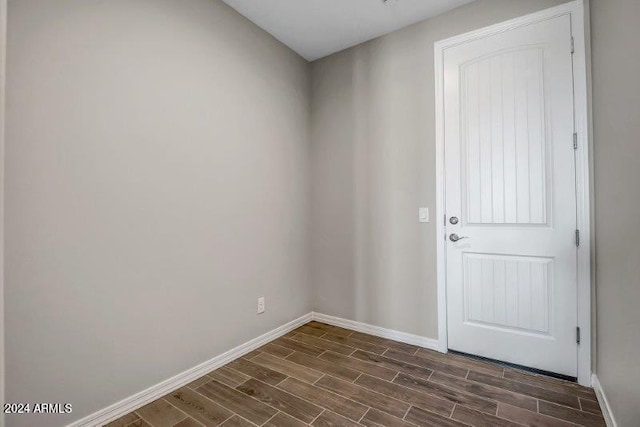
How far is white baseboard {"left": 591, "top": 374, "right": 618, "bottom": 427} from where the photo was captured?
1436 millimetres

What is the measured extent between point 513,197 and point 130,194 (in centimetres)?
250

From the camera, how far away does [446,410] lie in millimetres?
1613

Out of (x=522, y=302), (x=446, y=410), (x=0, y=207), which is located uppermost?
(x=0, y=207)

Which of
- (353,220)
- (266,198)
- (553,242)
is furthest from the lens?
(353,220)

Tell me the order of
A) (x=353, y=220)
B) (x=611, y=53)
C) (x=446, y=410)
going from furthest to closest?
(x=353, y=220) → (x=446, y=410) → (x=611, y=53)

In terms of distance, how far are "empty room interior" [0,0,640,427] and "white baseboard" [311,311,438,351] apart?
2 centimetres

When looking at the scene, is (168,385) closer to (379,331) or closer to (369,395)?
(369,395)

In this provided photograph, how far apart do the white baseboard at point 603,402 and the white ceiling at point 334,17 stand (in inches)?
107

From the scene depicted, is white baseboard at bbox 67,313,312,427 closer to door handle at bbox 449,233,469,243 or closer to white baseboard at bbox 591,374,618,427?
door handle at bbox 449,233,469,243

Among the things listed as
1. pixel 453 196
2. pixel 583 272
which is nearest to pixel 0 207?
pixel 453 196

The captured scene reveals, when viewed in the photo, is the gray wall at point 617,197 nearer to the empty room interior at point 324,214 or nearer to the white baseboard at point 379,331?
the empty room interior at point 324,214

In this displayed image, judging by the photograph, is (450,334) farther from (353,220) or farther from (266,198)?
(266,198)

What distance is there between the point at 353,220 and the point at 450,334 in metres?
1.25

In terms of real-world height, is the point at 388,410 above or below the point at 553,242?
below
